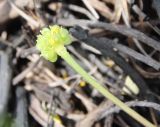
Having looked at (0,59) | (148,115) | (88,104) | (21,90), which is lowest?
(148,115)

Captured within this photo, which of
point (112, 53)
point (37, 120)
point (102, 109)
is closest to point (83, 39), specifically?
point (112, 53)

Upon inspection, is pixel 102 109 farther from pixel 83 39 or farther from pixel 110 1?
pixel 110 1

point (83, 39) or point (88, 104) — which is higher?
point (83, 39)

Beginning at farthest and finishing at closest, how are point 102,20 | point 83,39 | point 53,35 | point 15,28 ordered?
point 15,28 < point 102,20 < point 83,39 < point 53,35

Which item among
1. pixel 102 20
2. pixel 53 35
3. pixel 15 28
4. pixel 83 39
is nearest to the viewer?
pixel 53 35

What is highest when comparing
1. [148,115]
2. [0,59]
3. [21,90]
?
[0,59]

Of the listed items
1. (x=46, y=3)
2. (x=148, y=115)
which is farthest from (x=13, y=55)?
(x=148, y=115)

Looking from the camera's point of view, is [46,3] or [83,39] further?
[46,3]

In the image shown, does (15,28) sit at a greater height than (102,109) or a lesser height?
greater

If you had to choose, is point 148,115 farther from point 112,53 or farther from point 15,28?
point 15,28
